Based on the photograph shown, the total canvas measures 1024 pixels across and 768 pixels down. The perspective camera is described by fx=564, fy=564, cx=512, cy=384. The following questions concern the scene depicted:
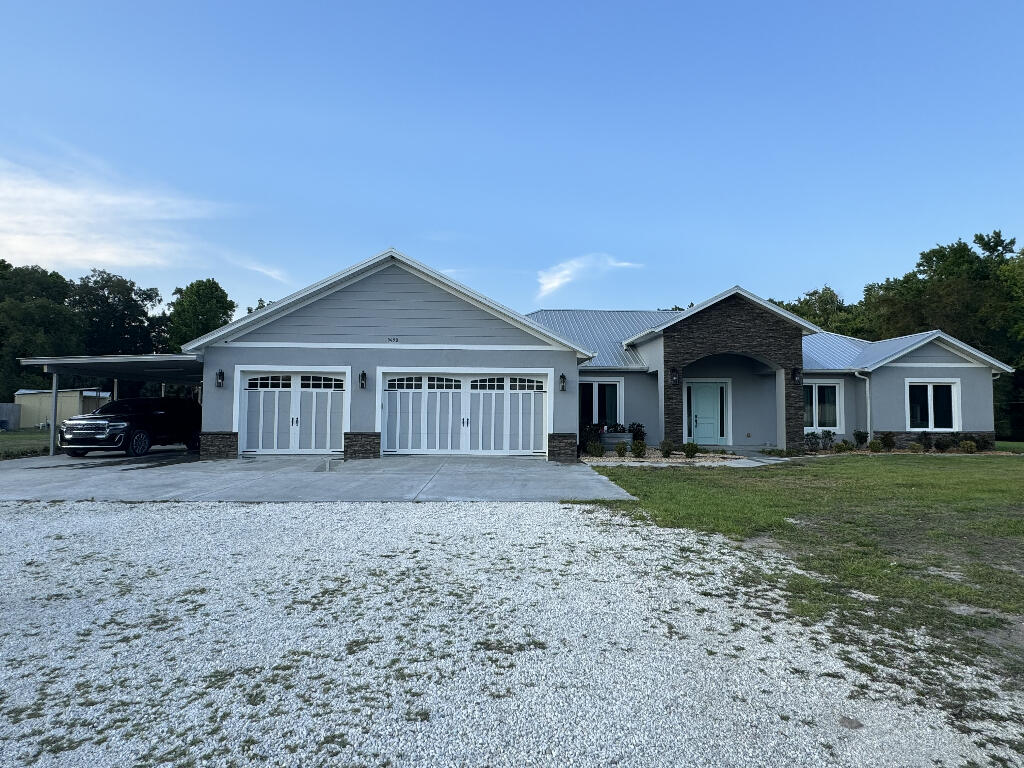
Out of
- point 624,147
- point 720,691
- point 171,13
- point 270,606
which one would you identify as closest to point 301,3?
point 171,13

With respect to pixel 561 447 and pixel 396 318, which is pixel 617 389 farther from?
pixel 396 318

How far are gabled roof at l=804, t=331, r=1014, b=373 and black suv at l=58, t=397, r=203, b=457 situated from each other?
21.1 meters

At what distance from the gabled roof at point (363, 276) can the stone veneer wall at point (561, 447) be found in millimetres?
2347

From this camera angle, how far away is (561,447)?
15477 mm

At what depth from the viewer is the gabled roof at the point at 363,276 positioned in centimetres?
1509

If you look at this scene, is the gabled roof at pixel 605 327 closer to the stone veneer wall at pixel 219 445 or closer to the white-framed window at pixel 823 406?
the white-framed window at pixel 823 406

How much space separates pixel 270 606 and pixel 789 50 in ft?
58.3

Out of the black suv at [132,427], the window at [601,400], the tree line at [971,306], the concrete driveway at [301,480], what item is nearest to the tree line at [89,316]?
the black suv at [132,427]

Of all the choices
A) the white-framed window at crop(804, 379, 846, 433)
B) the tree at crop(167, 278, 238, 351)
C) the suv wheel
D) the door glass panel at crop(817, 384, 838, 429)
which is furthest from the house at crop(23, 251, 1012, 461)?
the tree at crop(167, 278, 238, 351)

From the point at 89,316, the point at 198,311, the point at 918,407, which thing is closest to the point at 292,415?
the point at 918,407

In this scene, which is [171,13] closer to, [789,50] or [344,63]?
[344,63]

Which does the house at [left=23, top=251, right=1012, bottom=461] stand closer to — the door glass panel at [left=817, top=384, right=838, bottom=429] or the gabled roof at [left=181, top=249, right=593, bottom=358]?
the gabled roof at [left=181, top=249, right=593, bottom=358]

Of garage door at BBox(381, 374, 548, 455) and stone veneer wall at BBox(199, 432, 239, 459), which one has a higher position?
garage door at BBox(381, 374, 548, 455)

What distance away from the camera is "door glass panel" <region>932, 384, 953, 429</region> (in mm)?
19547
